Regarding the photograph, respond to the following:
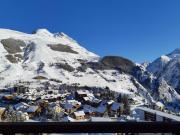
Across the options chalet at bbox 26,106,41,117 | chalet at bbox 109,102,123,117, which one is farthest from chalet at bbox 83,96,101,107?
chalet at bbox 26,106,41,117

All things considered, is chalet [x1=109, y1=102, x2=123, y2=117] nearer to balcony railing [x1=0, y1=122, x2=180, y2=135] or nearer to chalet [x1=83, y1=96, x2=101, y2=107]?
chalet [x1=83, y1=96, x2=101, y2=107]

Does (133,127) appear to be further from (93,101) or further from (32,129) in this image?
(93,101)

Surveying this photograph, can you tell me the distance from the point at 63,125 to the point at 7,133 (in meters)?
0.53

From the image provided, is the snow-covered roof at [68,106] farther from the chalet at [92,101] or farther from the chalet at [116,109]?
the chalet at [116,109]

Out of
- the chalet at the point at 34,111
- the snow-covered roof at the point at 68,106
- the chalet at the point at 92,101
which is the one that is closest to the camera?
the chalet at the point at 34,111

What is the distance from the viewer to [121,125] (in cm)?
375

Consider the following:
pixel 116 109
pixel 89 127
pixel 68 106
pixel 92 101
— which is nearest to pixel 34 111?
pixel 68 106

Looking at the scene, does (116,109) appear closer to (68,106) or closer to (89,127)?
(68,106)

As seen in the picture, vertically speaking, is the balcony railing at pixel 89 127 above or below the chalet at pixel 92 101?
below

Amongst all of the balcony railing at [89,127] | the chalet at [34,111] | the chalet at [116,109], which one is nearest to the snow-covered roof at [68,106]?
the chalet at [116,109]

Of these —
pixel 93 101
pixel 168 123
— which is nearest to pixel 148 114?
pixel 168 123

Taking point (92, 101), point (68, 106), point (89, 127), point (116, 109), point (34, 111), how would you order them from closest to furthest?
1. point (89, 127)
2. point (34, 111)
3. point (116, 109)
4. point (68, 106)
5. point (92, 101)

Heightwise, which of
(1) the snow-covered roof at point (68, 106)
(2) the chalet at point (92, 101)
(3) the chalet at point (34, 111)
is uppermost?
(2) the chalet at point (92, 101)

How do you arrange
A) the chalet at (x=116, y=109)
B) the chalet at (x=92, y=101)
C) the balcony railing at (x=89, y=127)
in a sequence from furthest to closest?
the chalet at (x=92, y=101) < the chalet at (x=116, y=109) < the balcony railing at (x=89, y=127)
